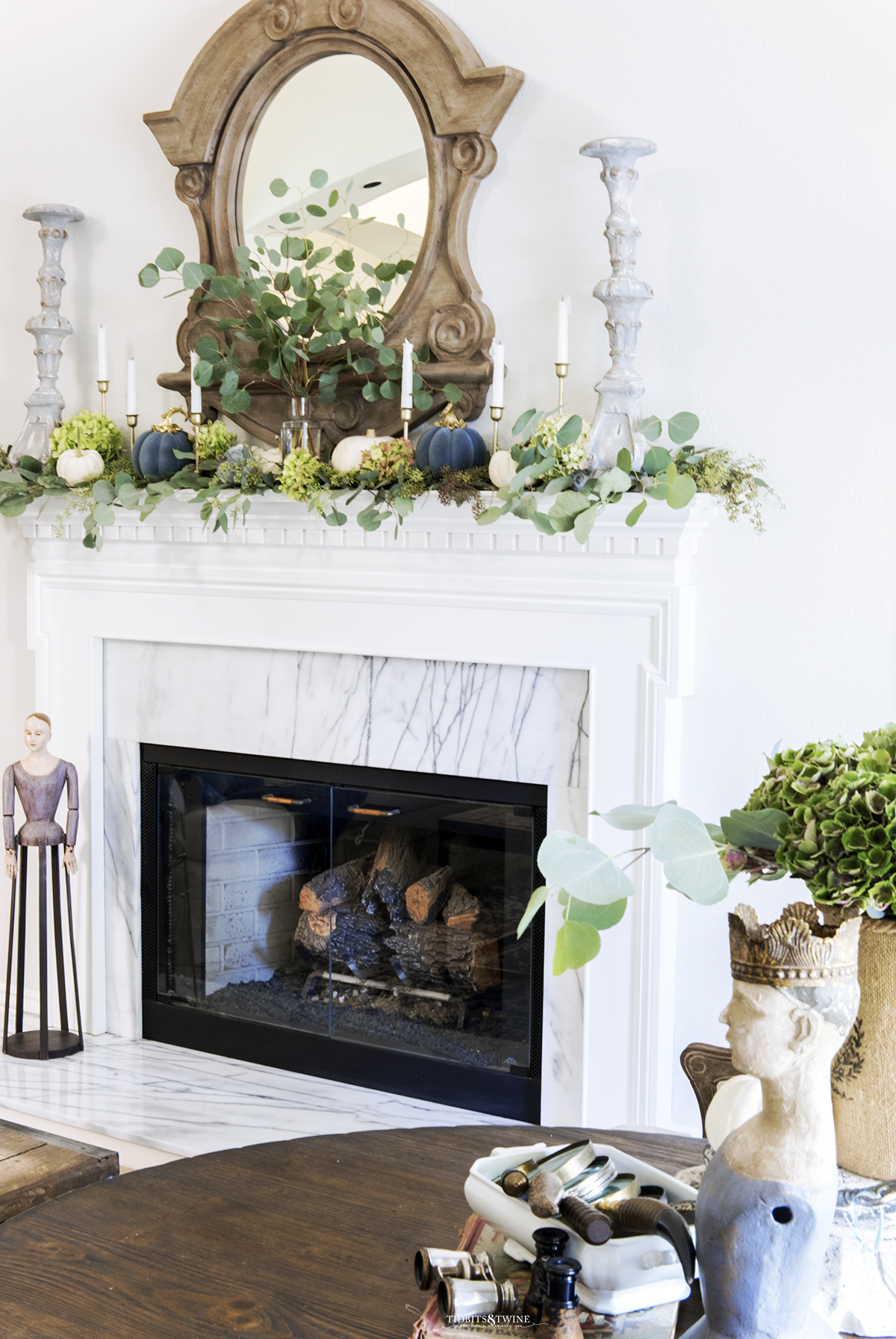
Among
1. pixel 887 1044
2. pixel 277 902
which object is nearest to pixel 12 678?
pixel 277 902

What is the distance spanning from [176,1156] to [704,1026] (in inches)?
42.8

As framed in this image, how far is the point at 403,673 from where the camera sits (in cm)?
254

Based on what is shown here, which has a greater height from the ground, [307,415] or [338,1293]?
[307,415]

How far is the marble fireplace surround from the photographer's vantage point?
89.7 inches

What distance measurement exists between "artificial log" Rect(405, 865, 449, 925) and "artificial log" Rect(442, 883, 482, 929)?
15 millimetres

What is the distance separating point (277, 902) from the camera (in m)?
2.88

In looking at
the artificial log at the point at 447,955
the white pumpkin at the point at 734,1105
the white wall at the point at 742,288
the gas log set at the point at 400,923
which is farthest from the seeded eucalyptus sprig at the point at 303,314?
the white pumpkin at the point at 734,1105

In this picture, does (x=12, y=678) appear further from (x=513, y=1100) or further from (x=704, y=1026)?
(x=704, y=1026)

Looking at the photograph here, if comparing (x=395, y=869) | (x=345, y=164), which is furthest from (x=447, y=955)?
(x=345, y=164)

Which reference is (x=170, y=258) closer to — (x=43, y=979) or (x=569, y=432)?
(x=569, y=432)

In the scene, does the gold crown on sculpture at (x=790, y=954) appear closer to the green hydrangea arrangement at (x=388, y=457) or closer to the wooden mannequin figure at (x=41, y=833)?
the green hydrangea arrangement at (x=388, y=457)

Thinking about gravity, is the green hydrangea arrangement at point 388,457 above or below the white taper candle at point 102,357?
below

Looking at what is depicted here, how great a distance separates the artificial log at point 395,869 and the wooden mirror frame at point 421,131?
894 millimetres

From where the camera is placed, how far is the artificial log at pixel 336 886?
108 inches
